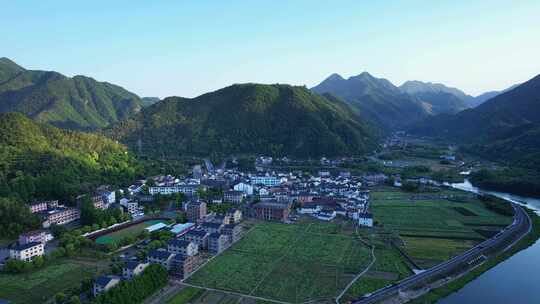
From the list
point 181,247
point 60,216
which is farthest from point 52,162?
point 181,247

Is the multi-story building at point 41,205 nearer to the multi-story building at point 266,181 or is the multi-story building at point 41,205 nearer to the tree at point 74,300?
the tree at point 74,300

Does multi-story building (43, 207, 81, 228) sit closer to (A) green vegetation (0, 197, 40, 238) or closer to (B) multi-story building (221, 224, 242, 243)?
(A) green vegetation (0, 197, 40, 238)

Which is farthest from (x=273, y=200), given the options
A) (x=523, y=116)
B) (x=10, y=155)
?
(x=523, y=116)

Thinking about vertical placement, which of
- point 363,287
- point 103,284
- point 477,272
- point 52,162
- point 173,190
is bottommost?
point 477,272

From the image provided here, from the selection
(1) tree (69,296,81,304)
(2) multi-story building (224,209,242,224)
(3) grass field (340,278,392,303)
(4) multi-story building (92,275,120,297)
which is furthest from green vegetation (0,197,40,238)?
(3) grass field (340,278,392,303)

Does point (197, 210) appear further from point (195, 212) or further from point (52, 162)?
point (52, 162)
